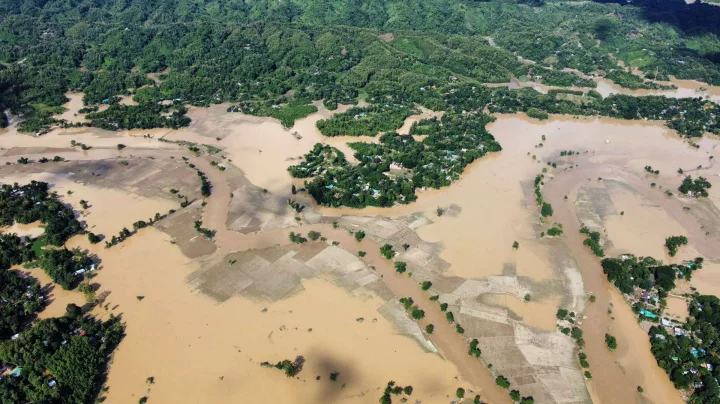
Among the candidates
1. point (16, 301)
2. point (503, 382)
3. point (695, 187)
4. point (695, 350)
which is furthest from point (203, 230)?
point (695, 187)

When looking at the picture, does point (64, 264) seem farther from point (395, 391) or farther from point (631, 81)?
point (631, 81)

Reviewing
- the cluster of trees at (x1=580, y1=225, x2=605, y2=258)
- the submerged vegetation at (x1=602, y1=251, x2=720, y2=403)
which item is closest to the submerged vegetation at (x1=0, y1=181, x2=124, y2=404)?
the submerged vegetation at (x1=602, y1=251, x2=720, y2=403)

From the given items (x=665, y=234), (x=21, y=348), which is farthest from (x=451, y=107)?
(x=21, y=348)

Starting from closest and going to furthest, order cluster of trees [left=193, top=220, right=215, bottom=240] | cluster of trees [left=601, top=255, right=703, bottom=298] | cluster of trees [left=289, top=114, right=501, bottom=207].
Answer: cluster of trees [left=601, top=255, right=703, bottom=298], cluster of trees [left=193, top=220, right=215, bottom=240], cluster of trees [left=289, top=114, right=501, bottom=207]

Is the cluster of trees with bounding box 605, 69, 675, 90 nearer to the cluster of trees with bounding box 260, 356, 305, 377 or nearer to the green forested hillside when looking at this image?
the green forested hillside

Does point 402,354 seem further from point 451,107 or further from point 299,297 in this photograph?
point 451,107
